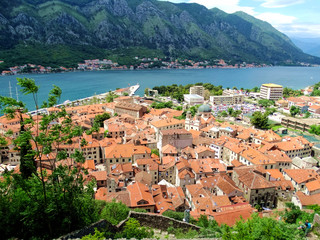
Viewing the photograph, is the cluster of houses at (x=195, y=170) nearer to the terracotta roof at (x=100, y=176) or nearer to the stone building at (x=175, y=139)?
the stone building at (x=175, y=139)

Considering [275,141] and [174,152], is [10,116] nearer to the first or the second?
[174,152]

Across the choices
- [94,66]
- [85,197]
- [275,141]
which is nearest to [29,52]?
[94,66]

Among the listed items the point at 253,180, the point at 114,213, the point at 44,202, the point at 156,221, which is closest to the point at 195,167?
the point at 253,180

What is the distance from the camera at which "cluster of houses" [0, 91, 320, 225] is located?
25.2 meters

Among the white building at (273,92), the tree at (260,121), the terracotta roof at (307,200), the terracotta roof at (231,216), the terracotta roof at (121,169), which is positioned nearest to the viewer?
the terracotta roof at (231,216)

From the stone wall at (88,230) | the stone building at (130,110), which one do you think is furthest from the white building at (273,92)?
the stone wall at (88,230)

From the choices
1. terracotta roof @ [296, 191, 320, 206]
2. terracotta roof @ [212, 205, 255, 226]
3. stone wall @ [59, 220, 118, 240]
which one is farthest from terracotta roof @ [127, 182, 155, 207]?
terracotta roof @ [296, 191, 320, 206]

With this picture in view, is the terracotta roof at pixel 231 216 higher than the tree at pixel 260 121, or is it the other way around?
the terracotta roof at pixel 231 216

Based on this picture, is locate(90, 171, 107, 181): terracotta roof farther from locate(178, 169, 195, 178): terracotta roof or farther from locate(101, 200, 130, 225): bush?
locate(101, 200, 130, 225): bush

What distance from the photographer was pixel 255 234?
10.7 metres

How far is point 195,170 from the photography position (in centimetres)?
3256

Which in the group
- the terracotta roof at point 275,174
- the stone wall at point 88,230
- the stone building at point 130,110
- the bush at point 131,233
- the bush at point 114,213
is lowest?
the terracotta roof at point 275,174

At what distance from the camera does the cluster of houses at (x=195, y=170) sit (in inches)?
993

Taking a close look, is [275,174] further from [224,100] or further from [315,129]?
[224,100]
